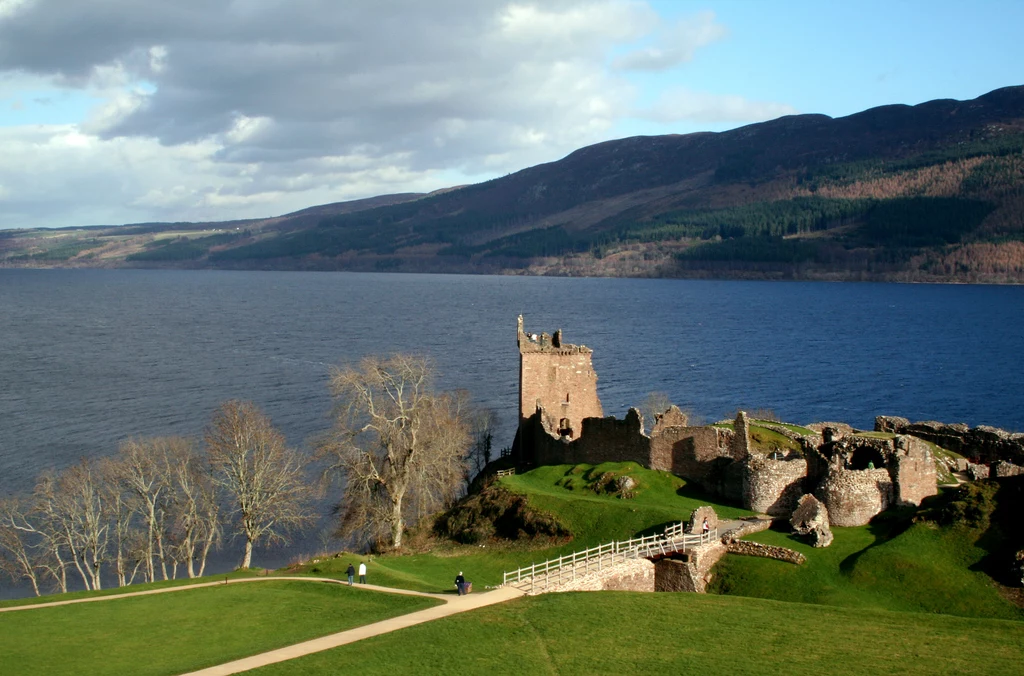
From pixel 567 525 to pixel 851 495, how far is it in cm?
1352

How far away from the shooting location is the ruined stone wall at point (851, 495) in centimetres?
4250

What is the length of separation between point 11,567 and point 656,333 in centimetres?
12721

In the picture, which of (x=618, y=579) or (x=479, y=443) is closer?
(x=618, y=579)

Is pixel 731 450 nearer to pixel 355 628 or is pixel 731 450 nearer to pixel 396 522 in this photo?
pixel 396 522

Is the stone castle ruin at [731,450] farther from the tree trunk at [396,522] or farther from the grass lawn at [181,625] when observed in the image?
the grass lawn at [181,625]

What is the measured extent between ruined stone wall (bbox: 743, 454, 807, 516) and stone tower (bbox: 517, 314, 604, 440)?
21.0 meters

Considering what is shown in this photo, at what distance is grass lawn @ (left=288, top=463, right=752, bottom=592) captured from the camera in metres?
42.4

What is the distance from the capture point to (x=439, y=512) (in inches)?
2202

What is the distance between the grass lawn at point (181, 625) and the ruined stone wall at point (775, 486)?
62.2ft

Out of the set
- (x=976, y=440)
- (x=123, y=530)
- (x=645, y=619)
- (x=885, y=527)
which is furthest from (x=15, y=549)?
(x=976, y=440)

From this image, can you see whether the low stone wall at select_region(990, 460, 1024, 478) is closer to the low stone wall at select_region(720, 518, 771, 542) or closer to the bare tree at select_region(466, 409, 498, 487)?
the low stone wall at select_region(720, 518, 771, 542)

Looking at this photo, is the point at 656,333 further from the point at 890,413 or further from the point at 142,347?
the point at 142,347

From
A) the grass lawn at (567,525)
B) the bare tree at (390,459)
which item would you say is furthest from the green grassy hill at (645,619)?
the bare tree at (390,459)

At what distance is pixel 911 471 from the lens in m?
43.3
